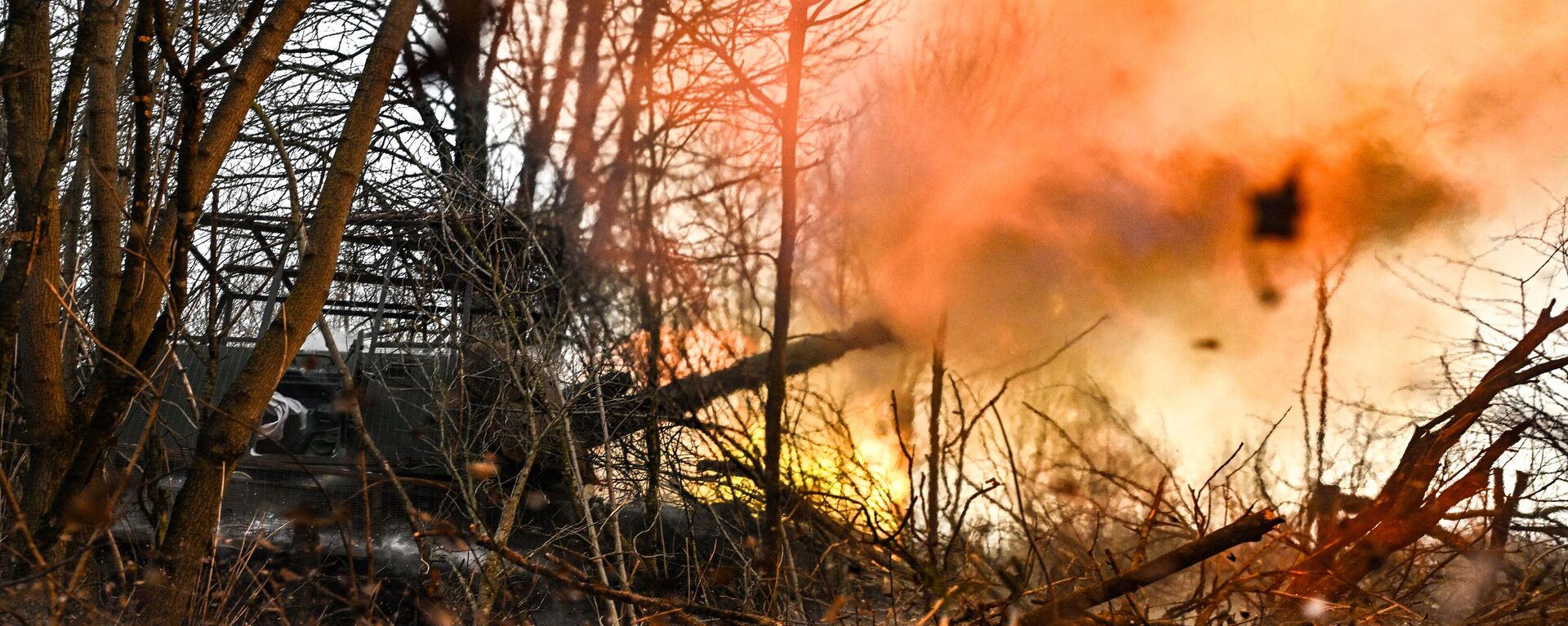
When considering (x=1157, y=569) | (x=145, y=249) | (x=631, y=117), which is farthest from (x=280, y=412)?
(x=1157, y=569)

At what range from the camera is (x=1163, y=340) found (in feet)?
41.3

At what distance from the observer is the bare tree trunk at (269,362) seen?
16.1ft

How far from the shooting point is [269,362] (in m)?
5.17

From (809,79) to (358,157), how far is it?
Answer: 327 inches

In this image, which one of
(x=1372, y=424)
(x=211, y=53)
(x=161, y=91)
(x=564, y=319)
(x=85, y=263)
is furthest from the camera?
(x=1372, y=424)

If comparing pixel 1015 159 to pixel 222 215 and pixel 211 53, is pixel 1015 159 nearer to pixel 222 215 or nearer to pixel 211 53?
pixel 222 215

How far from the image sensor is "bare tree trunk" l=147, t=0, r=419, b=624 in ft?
16.1

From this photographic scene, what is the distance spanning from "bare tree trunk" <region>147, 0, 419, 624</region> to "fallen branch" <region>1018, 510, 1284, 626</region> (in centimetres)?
356

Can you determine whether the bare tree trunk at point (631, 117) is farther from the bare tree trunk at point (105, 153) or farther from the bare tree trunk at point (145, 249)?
the bare tree trunk at point (145, 249)

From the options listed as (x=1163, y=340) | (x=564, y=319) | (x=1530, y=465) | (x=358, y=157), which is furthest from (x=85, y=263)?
(x=1530, y=465)

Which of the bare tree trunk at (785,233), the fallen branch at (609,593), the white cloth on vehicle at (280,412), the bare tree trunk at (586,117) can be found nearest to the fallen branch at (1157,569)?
the fallen branch at (609,593)

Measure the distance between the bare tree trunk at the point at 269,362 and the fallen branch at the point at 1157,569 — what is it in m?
3.56

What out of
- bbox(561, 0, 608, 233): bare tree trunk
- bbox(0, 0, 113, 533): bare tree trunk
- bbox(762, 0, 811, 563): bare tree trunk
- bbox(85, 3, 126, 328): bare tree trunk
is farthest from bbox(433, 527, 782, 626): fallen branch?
bbox(561, 0, 608, 233): bare tree trunk

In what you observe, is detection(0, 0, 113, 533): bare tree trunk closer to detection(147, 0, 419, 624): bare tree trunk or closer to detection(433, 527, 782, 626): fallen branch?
detection(147, 0, 419, 624): bare tree trunk
